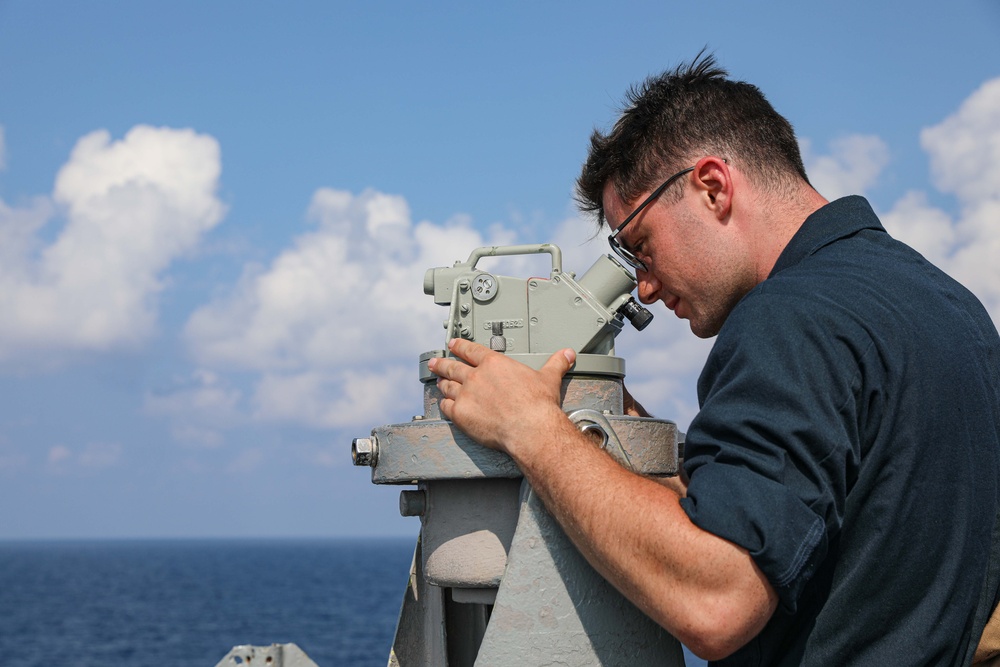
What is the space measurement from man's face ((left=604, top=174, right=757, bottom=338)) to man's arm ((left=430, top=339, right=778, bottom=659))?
39 centimetres

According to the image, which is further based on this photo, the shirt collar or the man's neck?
the man's neck

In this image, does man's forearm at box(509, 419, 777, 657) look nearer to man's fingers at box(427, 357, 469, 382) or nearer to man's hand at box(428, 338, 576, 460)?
man's hand at box(428, 338, 576, 460)

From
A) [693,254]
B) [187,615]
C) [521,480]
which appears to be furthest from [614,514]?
[187,615]

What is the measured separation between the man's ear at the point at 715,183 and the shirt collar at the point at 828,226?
207 mm

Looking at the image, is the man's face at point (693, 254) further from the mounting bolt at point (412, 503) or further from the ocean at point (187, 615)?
the ocean at point (187, 615)

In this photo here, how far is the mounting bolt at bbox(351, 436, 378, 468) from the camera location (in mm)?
2914

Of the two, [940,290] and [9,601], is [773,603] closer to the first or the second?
[940,290]

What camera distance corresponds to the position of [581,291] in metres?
3.00

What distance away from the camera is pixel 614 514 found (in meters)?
2.16

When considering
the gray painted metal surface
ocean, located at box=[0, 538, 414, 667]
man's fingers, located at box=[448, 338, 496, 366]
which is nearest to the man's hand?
man's fingers, located at box=[448, 338, 496, 366]

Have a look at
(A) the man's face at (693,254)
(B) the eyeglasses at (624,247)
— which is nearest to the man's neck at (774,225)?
(A) the man's face at (693,254)

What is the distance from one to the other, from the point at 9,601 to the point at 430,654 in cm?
9245

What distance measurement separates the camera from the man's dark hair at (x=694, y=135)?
275 cm

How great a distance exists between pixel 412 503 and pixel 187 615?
74.7m
